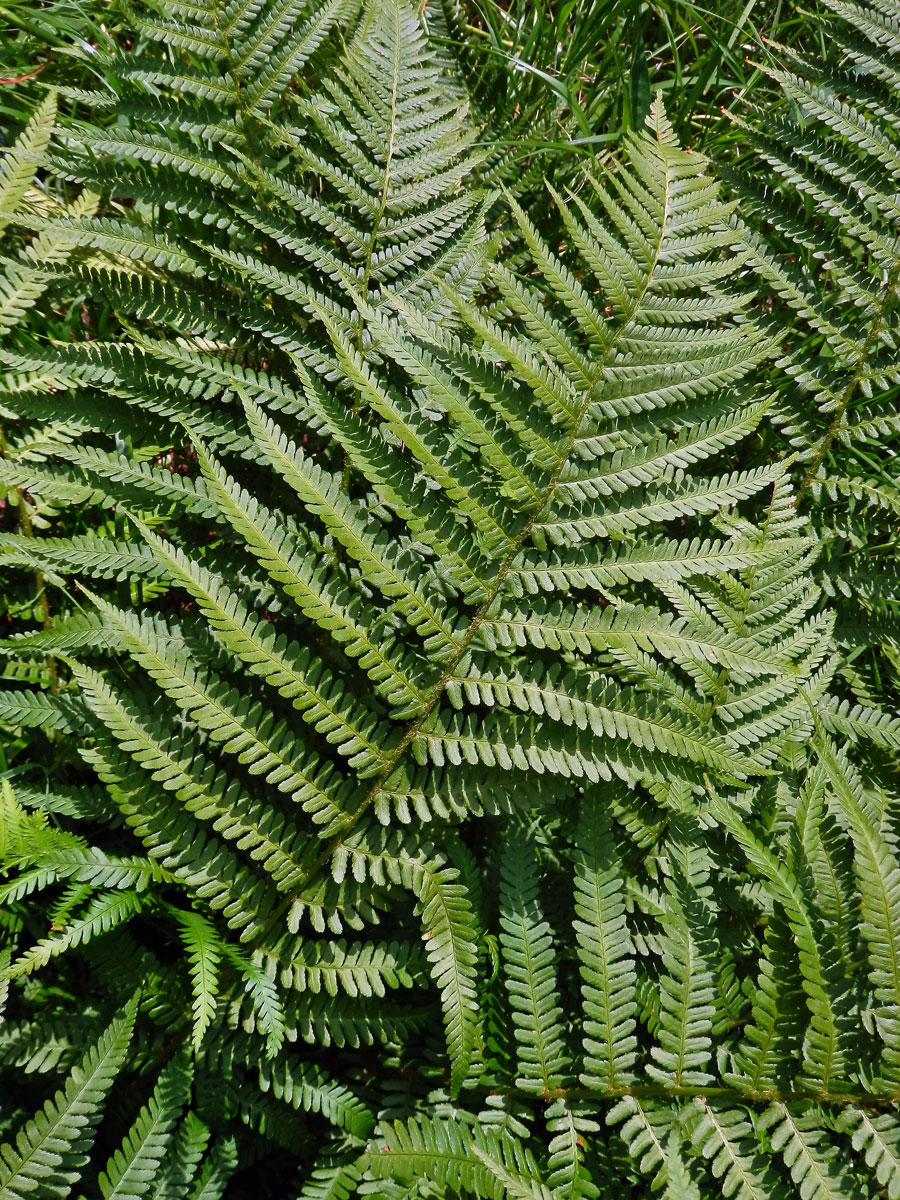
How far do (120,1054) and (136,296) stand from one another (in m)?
1.80

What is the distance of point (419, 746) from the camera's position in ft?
6.20

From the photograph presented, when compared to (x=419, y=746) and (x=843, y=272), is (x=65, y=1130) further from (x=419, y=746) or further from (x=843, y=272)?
(x=843, y=272)

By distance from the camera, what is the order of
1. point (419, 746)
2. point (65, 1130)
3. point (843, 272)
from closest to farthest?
point (65, 1130) < point (419, 746) < point (843, 272)

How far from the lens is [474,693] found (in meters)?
1.86

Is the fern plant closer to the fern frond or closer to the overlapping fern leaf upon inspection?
the fern frond

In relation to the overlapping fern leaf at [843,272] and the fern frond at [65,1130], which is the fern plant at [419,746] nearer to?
the fern frond at [65,1130]

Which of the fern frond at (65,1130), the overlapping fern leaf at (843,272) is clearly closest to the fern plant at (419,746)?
the fern frond at (65,1130)

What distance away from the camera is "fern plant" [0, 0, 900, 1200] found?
180cm

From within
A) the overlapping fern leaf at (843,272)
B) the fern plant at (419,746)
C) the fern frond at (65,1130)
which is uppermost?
the overlapping fern leaf at (843,272)

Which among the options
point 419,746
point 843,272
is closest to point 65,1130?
point 419,746

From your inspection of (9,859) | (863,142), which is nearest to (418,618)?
(9,859)

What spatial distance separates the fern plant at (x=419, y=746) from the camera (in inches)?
71.1

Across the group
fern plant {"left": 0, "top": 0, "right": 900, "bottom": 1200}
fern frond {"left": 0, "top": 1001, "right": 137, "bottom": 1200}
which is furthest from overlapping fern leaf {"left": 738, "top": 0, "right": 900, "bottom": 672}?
fern frond {"left": 0, "top": 1001, "right": 137, "bottom": 1200}

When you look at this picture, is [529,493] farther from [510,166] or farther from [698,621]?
[510,166]
